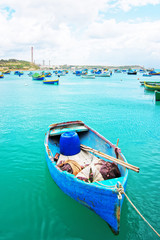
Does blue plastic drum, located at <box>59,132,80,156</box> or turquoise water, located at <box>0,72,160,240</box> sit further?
blue plastic drum, located at <box>59,132,80,156</box>

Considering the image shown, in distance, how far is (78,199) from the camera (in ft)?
20.4

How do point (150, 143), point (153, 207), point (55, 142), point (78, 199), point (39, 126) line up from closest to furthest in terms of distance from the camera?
point (78, 199), point (153, 207), point (55, 142), point (150, 143), point (39, 126)

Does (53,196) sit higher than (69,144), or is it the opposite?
(69,144)

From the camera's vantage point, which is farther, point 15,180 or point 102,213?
point 15,180

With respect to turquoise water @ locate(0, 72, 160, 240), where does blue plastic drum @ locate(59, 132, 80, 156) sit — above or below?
above

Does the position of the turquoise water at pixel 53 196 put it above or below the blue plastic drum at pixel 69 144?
below

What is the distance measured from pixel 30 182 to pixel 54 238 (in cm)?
317

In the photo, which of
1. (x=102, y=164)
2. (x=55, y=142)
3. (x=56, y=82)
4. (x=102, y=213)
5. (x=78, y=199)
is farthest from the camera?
(x=56, y=82)

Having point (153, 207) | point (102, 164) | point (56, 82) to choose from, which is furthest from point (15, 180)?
point (56, 82)

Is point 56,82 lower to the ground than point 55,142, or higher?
higher

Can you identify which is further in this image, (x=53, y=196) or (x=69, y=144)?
(x=69, y=144)

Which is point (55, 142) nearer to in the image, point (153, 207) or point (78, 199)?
point (78, 199)

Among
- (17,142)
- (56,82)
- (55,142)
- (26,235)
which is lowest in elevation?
(26,235)

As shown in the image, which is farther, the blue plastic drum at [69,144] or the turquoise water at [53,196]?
the blue plastic drum at [69,144]
